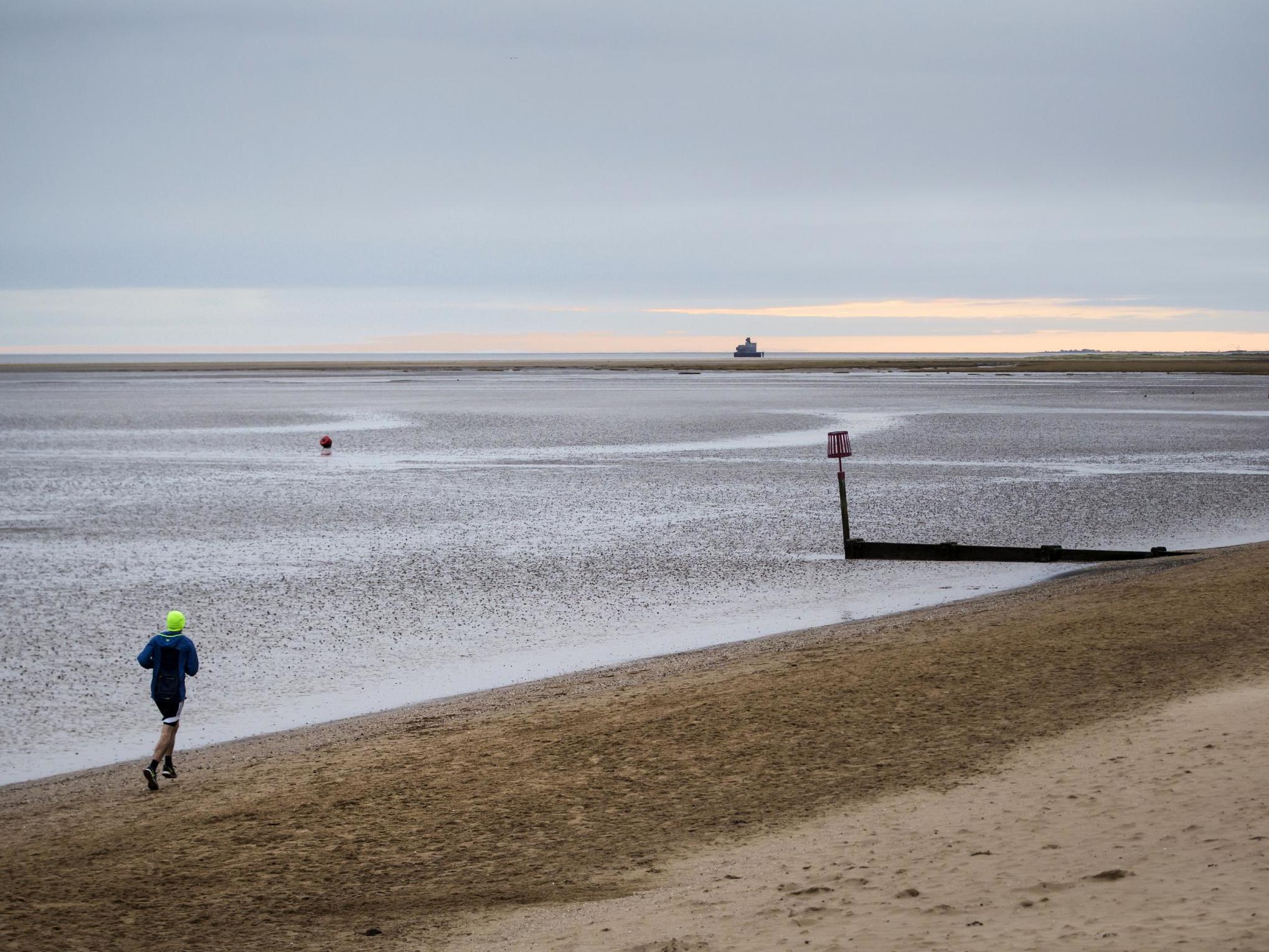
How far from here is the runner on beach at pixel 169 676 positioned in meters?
10.9

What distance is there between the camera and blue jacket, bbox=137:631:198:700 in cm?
1094

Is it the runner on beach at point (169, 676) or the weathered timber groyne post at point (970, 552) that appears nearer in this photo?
the runner on beach at point (169, 676)

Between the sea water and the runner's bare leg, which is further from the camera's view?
the sea water

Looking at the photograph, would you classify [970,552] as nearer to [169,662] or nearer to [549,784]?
[549,784]

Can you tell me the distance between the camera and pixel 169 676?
1095cm

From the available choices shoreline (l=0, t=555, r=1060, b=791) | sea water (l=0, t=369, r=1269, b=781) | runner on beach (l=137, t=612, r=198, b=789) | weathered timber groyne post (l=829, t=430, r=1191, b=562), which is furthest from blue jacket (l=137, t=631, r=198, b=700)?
weathered timber groyne post (l=829, t=430, r=1191, b=562)

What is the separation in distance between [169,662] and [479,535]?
15487 millimetres

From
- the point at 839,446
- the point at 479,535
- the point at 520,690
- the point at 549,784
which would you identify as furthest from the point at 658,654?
the point at 479,535

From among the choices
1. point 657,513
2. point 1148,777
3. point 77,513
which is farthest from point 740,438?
point 1148,777

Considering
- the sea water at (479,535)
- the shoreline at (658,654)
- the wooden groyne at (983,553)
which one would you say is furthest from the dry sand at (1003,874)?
the wooden groyne at (983,553)

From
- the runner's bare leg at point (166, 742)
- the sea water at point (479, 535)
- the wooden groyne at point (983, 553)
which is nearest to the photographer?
the runner's bare leg at point (166, 742)

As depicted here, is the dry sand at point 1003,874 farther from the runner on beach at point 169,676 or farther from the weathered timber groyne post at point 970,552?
the weathered timber groyne post at point 970,552

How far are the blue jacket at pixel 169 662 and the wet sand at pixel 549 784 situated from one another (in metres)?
0.86

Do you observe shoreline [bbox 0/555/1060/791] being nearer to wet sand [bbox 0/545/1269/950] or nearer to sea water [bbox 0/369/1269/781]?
sea water [bbox 0/369/1269/781]
